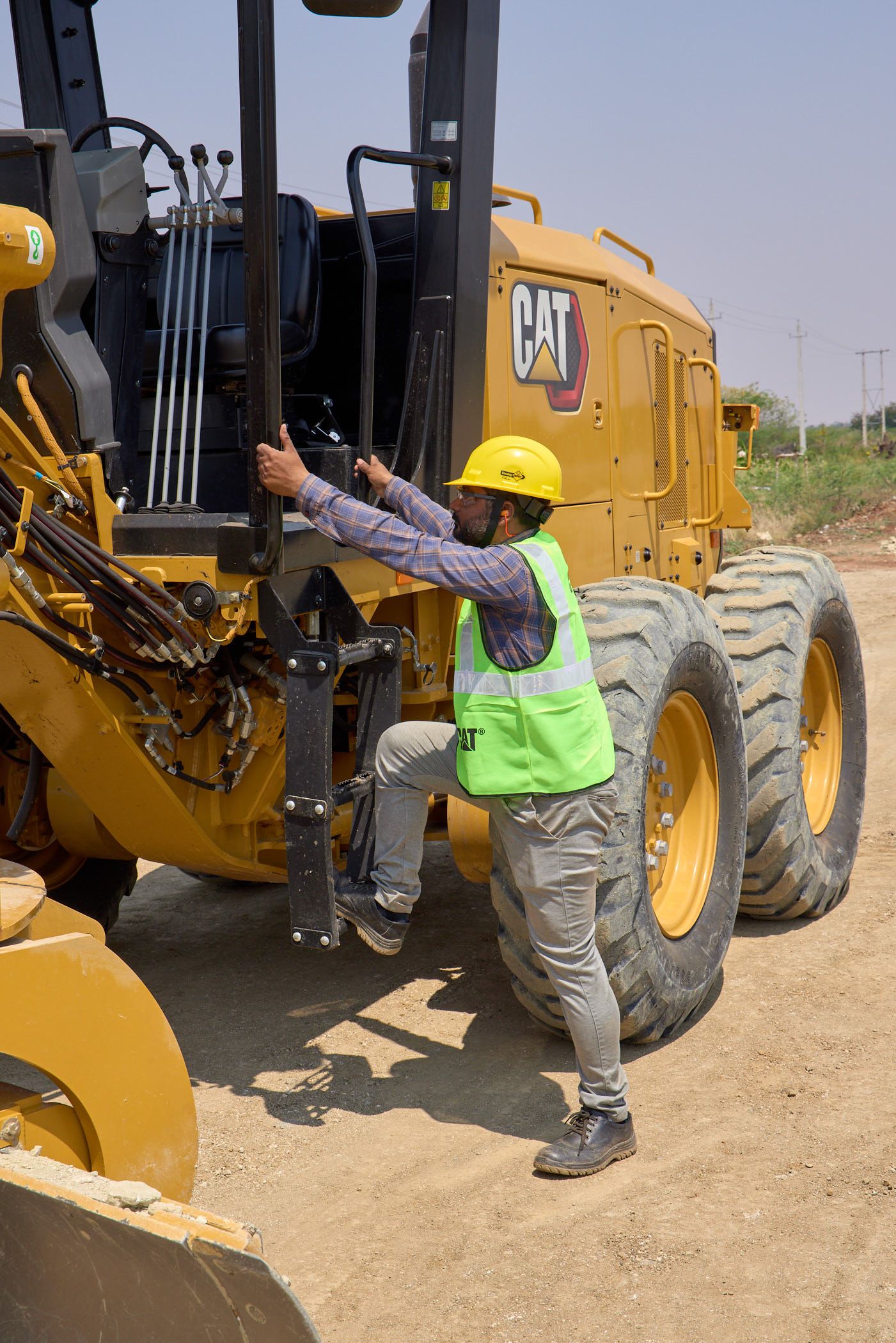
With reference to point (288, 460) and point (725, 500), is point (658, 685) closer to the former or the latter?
point (288, 460)

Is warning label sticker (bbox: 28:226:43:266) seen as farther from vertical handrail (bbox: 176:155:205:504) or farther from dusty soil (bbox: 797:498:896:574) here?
dusty soil (bbox: 797:498:896:574)

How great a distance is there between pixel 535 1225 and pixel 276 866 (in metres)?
1.42

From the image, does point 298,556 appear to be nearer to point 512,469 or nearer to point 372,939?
point 512,469

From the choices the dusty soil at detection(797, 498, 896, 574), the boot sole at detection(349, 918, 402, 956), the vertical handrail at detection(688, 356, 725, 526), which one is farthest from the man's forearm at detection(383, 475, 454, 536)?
the dusty soil at detection(797, 498, 896, 574)

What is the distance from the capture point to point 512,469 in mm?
3533

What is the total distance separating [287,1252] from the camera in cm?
327

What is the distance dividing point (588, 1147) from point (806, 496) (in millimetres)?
21200

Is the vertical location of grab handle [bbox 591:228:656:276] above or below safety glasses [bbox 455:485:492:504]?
above

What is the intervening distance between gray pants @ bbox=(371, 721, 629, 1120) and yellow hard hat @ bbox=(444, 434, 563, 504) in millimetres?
687

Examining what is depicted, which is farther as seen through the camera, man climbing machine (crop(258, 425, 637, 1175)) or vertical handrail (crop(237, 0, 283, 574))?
man climbing machine (crop(258, 425, 637, 1175))

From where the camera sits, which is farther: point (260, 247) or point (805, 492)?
point (805, 492)

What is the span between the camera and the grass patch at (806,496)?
22.6 meters

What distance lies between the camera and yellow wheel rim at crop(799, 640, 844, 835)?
631 cm

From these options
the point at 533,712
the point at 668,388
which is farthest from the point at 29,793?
the point at 668,388
